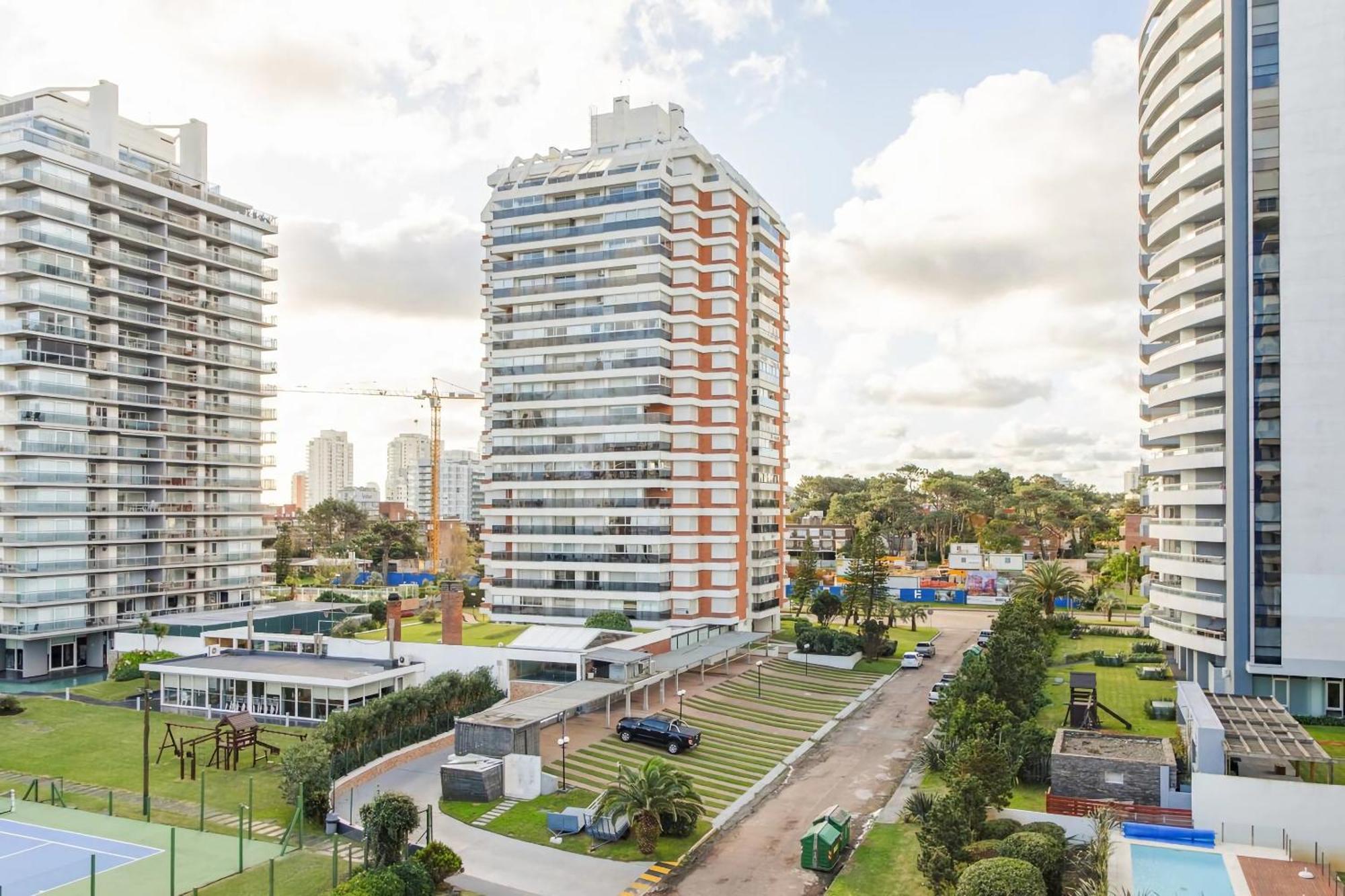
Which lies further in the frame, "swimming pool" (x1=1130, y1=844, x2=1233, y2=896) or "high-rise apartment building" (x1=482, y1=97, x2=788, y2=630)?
"high-rise apartment building" (x1=482, y1=97, x2=788, y2=630)

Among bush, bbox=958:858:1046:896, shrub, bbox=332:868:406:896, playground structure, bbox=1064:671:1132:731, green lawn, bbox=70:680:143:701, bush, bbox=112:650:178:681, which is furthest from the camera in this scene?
bush, bbox=112:650:178:681

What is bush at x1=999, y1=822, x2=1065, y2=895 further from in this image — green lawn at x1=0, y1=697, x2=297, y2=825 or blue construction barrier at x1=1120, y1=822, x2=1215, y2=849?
green lawn at x1=0, y1=697, x2=297, y2=825

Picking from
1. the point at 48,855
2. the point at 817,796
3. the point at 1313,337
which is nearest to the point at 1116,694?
the point at 1313,337

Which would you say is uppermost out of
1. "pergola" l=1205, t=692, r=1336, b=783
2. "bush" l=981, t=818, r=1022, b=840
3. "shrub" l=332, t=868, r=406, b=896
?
"pergola" l=1205, t=692, r=1336, b=783

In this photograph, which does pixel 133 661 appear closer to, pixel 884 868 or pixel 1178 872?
pixel 884 868

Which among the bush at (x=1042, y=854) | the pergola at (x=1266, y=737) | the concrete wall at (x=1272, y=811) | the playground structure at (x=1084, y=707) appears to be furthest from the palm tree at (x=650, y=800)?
the playground structure at (x=1084, y=707)

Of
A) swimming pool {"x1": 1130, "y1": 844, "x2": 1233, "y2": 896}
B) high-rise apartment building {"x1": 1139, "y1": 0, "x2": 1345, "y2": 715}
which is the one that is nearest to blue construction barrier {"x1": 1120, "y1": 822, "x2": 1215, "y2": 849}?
swimming pool {"x1": 1130, "y1": 844, "x2": 1233, "y2": 896}

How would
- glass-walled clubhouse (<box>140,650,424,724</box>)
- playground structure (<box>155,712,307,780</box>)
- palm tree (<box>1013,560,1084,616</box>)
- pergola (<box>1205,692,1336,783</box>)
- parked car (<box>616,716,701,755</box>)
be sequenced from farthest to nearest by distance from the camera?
palm tree (<box>1013,560,1084,616</box>)
glass-walled clubhouse (<box>140,650,424,724</box>)
parked car (<box>616,716,701,755</box>)
playground structure (<box>155,712,307,780</box>)
pergola (<box>1205,692,1336,783</box>)
